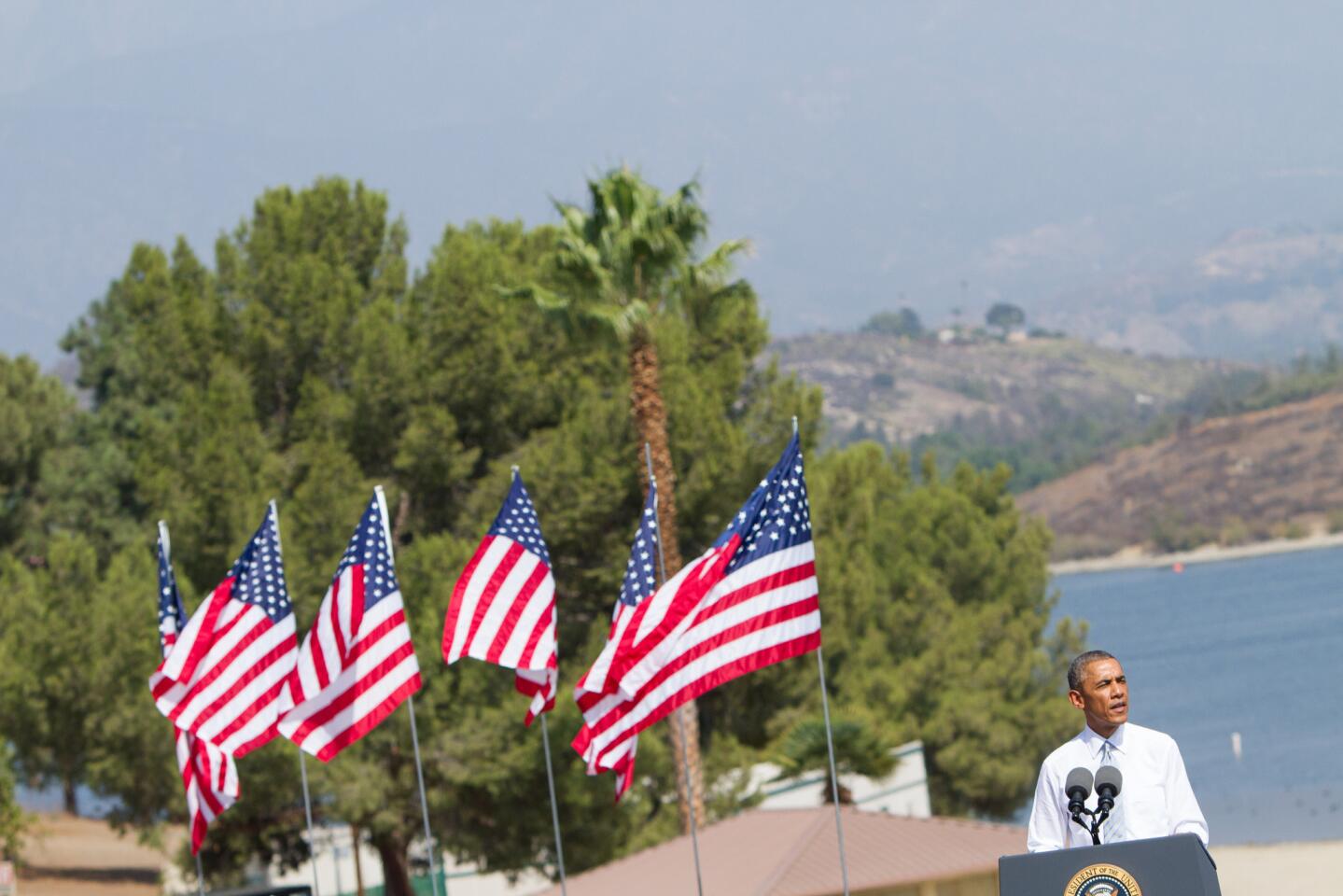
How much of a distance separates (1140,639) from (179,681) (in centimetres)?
11749

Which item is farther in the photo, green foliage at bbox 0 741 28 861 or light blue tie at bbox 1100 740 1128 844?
green foliage at bbox 0 741 28 861

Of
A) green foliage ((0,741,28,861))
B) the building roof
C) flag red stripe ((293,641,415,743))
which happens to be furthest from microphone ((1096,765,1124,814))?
green foliage ((0,741,28,861))

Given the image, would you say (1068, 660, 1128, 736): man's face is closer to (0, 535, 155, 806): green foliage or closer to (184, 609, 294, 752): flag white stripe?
(184, 609, 294, 752): flag white stripe

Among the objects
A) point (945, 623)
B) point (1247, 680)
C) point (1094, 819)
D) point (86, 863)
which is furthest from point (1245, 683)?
point (1094, 819)

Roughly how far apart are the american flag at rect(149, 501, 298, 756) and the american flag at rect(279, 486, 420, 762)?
0.40m

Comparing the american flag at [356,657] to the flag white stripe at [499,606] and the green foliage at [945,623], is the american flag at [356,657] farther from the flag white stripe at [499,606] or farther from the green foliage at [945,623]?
the green foliage at [945,623]

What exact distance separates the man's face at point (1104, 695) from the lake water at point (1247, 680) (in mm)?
54508

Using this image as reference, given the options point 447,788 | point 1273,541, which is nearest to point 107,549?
point 447,788

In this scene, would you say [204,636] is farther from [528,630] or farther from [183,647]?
[528,630]

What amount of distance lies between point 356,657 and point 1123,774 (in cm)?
1101

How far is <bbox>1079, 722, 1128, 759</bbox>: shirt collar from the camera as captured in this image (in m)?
5.72

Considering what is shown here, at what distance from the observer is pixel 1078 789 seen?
17.7ft

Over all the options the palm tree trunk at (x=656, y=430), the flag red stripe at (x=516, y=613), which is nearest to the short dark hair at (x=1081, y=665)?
the flag red stripe at (x=516, y=613)

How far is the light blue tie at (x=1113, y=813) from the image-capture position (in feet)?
18.6
